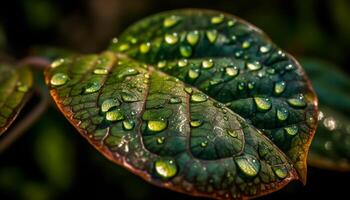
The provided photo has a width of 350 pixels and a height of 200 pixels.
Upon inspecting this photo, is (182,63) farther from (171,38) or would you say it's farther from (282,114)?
(282,114)

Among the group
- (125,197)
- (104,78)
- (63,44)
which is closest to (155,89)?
(104,78)

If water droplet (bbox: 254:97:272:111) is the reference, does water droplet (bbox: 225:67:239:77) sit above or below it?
above

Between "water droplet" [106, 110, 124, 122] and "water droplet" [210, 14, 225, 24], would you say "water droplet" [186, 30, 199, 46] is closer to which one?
"water droplet" [210, 14, 225, 24]

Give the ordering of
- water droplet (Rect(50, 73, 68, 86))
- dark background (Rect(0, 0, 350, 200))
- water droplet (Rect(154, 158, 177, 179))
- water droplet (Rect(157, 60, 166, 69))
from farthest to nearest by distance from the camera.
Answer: dark background (Rect(0, 0, 350, 200)), water droplet (Rect(157, 60, 166, 69)), water droplet (Rect(50, 73, 68, 86)), water droplet (Rect(154, 158, 177, 179))


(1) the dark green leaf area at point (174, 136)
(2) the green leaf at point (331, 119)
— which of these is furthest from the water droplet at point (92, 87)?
(2) the green leaf at point (331, 119)

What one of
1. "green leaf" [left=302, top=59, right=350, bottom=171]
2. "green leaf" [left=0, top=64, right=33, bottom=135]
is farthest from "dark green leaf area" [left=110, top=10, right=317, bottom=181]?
"green leaf" [left=302, top=59, right=350, bottom=171]

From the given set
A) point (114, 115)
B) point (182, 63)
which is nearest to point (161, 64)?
point (182, 63)

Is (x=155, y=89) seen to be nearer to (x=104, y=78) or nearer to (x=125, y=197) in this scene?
(x=104, y=78)
